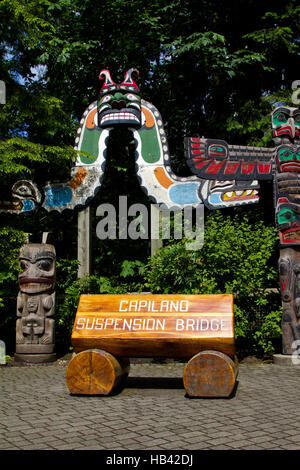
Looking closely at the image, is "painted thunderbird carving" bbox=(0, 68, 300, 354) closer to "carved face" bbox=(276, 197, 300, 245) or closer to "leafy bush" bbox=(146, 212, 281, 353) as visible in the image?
"carved face" bbox=(276, 197, 300, 245)

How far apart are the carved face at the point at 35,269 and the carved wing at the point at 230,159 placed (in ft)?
9.17

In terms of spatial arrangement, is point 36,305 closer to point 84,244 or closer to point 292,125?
point 84,244

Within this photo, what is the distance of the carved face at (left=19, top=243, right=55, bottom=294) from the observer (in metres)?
7.73

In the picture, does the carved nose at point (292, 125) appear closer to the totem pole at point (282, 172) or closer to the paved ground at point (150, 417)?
the totem pole at point (282, 172)

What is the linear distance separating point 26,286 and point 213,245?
3027 millimetres

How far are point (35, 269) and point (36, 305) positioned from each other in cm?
57

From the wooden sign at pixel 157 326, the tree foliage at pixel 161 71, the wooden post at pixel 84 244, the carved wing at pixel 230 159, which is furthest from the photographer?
the tree foliage at pixel 161 71

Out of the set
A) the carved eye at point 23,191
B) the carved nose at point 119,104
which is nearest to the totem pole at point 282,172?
the carved nose at point 119,104

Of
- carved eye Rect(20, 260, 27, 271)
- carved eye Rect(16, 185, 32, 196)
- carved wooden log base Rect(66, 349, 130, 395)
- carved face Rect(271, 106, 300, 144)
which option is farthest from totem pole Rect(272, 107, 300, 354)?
carved eye Rect(16, 185, 32, 196)

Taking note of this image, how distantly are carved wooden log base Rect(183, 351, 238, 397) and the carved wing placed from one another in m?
3.79

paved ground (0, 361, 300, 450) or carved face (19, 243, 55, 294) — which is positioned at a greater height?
carved face (19, 243, 55, 294)

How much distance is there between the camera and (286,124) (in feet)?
25.3

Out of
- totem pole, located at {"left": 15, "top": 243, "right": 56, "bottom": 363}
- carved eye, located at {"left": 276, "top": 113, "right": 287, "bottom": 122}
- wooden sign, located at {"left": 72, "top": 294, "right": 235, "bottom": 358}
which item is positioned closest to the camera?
wooden sign, located at {"left": 72, "top": 294, "right": 235, "bottom": 358}

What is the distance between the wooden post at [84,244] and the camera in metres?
8.70
